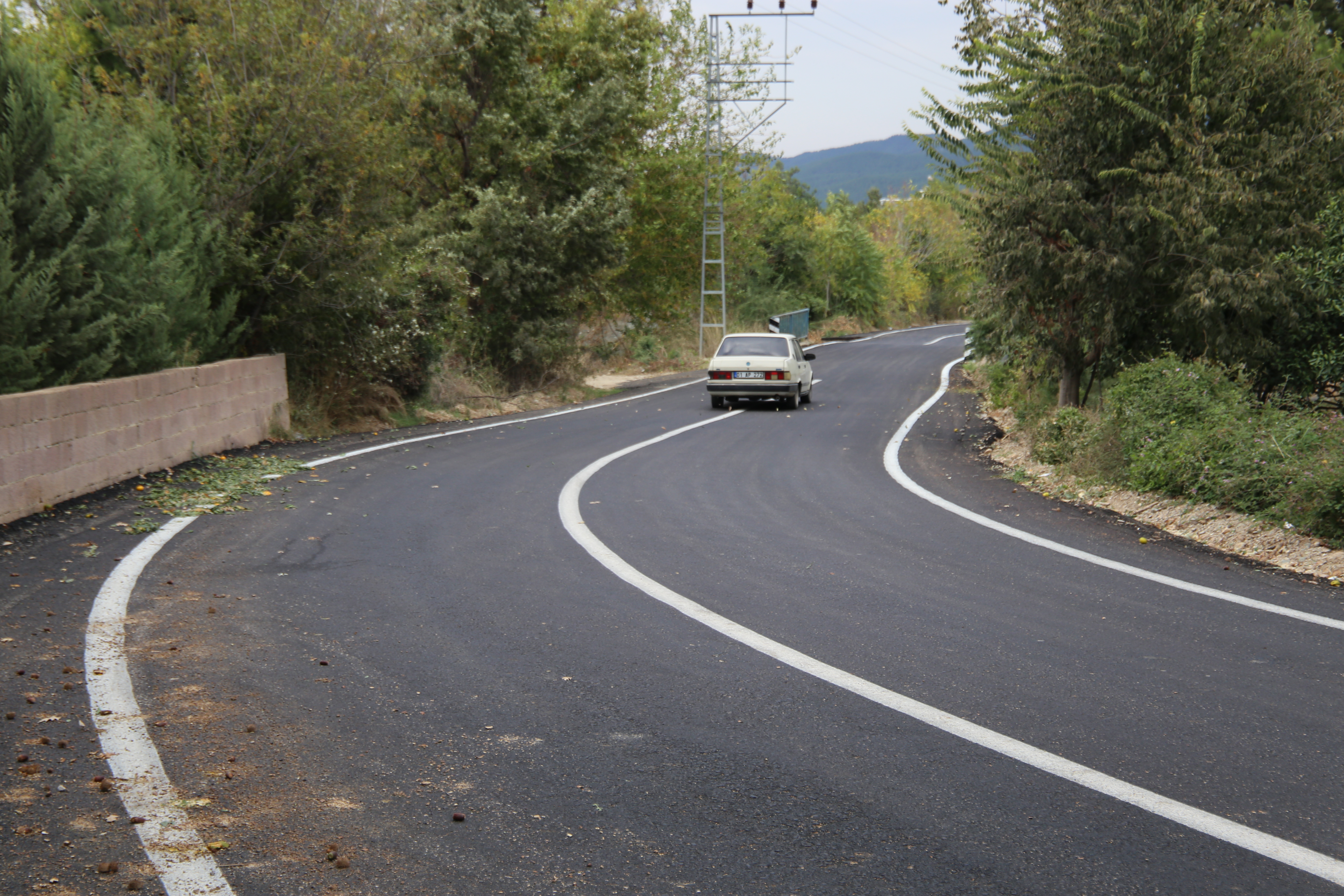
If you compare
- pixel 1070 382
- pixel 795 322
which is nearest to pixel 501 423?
pixel 1070 382

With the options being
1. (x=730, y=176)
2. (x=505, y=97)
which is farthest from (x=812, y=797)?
(x=730, y=176)

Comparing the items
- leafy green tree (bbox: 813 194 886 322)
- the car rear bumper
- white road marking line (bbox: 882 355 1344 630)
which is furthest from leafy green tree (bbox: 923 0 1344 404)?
leafy green tree (bbox: 813 194 886 322)

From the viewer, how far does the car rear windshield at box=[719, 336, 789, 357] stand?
23.1m

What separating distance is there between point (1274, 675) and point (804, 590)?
2807 mm

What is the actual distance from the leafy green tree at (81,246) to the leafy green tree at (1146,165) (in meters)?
9.67

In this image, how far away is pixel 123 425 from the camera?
36.8ft

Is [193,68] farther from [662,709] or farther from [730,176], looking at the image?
[730,176]

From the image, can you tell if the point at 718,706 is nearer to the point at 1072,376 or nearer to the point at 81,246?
the point at 81,246

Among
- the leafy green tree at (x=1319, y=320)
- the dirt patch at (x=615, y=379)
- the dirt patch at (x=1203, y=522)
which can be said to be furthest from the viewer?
the dirt patch at (x=615, y=379)

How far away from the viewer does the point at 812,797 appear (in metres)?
4.14

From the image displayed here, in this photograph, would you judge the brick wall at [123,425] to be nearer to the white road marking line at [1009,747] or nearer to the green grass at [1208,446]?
the white road marking line at [1009,747]

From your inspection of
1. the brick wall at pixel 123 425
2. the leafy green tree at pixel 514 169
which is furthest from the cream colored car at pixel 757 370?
the brick wall at pixel 123 425

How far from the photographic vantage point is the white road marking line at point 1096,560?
6.75 meters

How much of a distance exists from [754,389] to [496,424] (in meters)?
6.00
